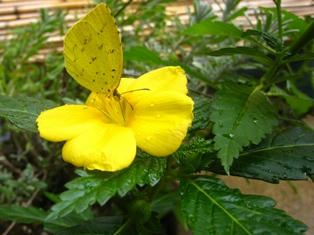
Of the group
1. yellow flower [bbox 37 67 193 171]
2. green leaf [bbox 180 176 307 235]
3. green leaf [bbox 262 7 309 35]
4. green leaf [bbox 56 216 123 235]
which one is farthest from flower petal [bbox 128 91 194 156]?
green leaf [bbox 262 7 309 35]

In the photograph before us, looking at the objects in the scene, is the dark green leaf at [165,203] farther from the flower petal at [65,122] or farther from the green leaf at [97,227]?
the flower petal at [65,122]

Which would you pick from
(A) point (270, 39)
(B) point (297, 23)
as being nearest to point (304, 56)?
(A) point (270, 39)

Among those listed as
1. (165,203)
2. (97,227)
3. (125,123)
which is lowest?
(165,203)

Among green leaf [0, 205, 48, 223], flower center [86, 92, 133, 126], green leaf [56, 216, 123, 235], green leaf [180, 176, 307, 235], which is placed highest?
flower center [86, 92, 133, 126]

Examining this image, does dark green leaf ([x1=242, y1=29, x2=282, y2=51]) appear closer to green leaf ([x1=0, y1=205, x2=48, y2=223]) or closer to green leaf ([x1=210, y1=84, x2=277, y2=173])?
green leaf ([x1=210, y1=84, x2=277, y2=173])

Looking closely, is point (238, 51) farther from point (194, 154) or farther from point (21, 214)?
point (21, 214)

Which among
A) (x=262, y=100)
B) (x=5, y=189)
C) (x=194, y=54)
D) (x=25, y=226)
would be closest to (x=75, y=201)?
(x=262, y=100)

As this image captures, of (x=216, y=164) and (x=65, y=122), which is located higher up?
(x=65, y=122)

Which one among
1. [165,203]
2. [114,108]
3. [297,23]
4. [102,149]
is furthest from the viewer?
[165,203]
